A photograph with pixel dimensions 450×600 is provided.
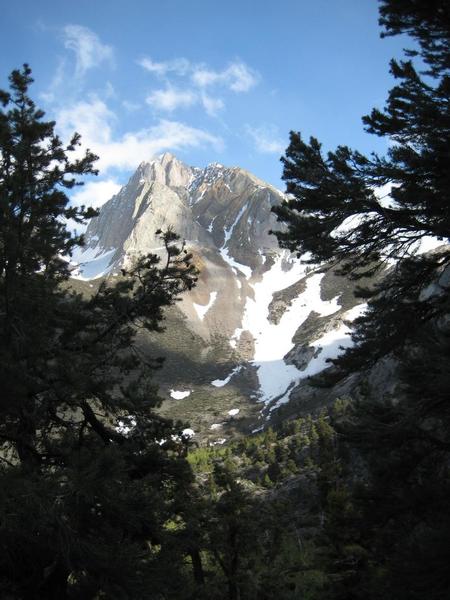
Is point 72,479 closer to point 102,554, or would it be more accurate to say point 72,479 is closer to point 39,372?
point 102,554

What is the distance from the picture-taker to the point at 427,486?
7.07 m

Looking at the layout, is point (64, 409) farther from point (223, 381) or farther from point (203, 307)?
point (203, 307)

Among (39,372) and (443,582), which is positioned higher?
(39,372)

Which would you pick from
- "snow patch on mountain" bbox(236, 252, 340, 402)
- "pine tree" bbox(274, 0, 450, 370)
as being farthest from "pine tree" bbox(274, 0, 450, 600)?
"snow patch on mountain" bbox(236, 252, 340, 402)

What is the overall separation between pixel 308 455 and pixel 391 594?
5886 cm

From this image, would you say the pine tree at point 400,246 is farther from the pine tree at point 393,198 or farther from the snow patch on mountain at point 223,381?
the snow patch on mountain at point 223,381

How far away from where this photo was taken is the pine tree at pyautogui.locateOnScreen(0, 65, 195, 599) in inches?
192

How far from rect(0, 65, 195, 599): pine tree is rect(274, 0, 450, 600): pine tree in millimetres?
3034

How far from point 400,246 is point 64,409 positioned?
709 cm

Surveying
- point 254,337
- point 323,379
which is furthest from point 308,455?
point 254,337

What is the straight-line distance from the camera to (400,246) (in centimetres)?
755

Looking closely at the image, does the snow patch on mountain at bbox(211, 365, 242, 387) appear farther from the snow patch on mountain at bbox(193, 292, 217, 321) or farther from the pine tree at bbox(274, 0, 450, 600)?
the pine tree at bbox(274, 0, 450, 600)

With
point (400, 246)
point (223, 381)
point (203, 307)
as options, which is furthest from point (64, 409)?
point (203, 307)

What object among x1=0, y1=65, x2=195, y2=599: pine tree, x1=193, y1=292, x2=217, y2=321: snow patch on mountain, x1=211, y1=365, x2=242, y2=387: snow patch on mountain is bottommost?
x1=0, y1=65, x2=195, y2=599: pine tree
